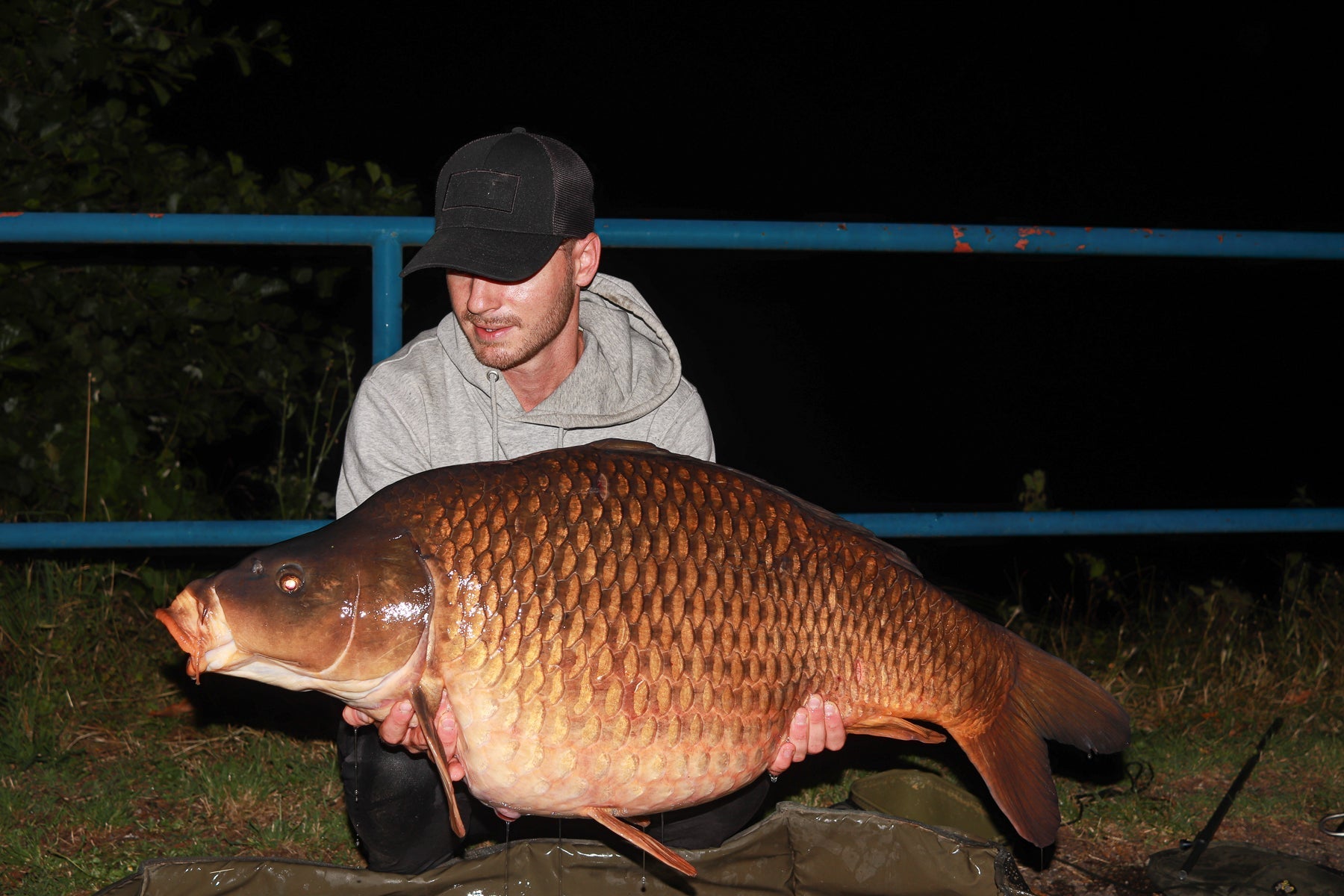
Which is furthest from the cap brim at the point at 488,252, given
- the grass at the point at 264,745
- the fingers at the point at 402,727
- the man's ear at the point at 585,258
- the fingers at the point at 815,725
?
the grass at the point at 264,745

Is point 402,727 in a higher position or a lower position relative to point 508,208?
lower

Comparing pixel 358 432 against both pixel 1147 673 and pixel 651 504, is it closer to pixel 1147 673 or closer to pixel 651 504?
pixel 651 504

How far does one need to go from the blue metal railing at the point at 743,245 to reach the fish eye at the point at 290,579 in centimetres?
70

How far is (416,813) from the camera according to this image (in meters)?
1.84

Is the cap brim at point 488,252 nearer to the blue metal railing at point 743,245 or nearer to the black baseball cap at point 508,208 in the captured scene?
the black baseball cap at point 508,208

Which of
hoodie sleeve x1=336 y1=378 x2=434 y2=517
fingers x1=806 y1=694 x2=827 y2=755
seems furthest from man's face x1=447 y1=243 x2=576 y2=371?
fingers x1=806 y1=694 x2=827 y2=755

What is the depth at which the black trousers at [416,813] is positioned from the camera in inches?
71.2

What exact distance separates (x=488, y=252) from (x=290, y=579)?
58 centimetres

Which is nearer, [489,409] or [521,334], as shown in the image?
[521,334]

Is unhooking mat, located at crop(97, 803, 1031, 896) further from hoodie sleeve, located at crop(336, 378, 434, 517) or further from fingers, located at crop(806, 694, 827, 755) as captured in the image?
hoodie sleeve, located at crop(336, 378, 434, 517)

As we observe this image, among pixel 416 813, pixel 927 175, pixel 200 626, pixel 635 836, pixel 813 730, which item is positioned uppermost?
pixel 927 175

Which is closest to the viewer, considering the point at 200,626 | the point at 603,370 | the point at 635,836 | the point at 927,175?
the point at 200,626

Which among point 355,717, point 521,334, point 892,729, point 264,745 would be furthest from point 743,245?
point 264,745

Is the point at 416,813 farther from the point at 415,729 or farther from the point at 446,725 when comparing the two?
the point at 446,725
